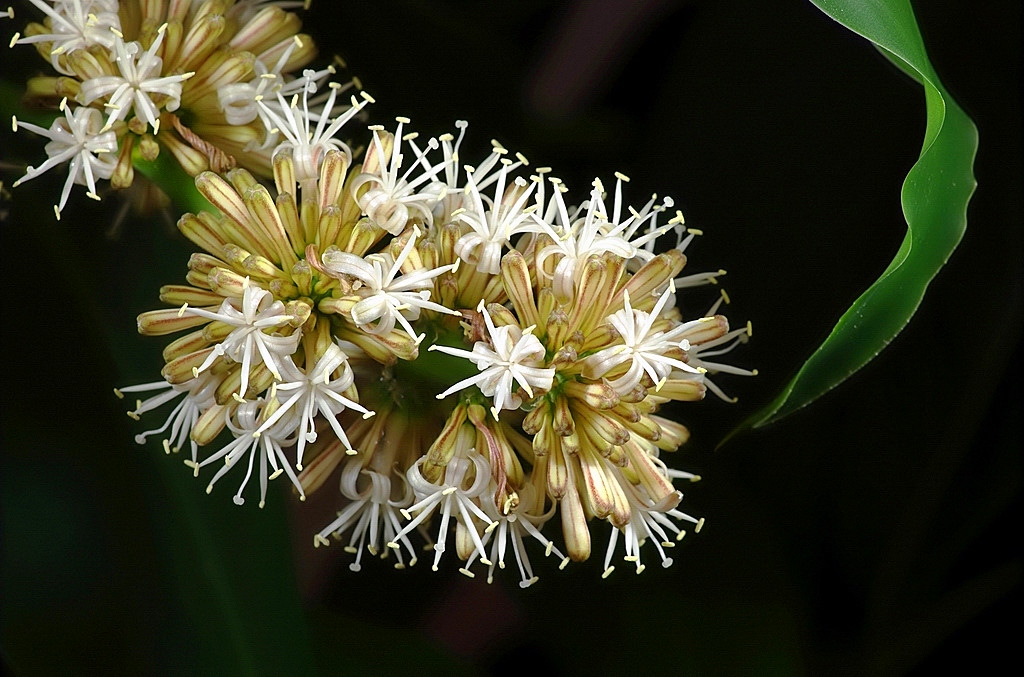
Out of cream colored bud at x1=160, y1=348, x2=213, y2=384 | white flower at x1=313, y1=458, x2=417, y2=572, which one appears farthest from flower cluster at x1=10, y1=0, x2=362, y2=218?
white flower at x1=313, y1=458, x2=417, y2=572

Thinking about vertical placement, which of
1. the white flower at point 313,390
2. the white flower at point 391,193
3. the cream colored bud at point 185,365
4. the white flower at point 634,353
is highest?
the white flower at point 634,353

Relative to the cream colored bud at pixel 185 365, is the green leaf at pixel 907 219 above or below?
above

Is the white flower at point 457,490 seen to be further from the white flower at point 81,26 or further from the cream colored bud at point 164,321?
the white flower at point 81,26

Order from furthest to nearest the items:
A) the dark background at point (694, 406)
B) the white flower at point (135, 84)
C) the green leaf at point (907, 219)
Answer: the dark background at point (694, 406) < the white flower at point (135, 84) < the green leaf at point (907, 219)

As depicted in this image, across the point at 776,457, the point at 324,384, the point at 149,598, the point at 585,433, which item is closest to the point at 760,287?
the point at 776,457

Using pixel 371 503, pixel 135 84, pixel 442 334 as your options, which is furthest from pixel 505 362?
pixel 135 84

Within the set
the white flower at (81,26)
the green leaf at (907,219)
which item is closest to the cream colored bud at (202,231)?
the white flower at (81,26)

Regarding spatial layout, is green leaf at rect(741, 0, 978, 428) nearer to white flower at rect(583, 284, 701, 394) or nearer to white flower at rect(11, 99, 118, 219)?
white flower at rect(583, 284, 701, 394)

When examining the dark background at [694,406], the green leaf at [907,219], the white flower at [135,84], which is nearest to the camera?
the green leaf at [907,219]
